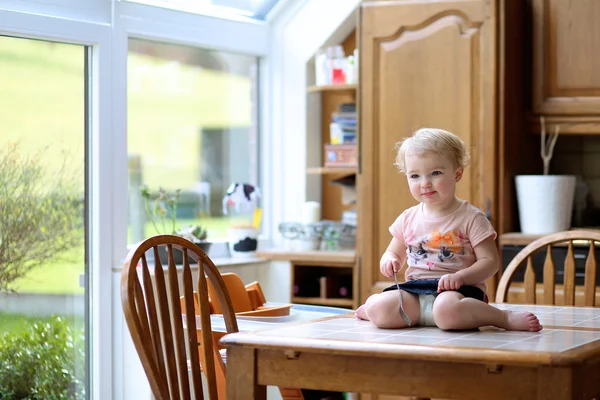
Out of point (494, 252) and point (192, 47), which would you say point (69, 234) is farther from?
point (494, 252)

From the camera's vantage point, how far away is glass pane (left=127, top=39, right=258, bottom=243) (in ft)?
12.0

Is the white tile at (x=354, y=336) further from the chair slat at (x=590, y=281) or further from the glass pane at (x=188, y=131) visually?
the glass pane at (x=188, y=131)

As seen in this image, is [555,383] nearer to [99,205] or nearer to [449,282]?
[449,282]

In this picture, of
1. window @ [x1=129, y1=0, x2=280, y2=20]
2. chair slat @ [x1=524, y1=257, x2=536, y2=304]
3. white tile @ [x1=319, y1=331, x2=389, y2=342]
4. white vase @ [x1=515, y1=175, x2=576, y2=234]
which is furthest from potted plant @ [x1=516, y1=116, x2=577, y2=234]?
white tile @ [x1=319, y1=331, x2=389, y2=342]

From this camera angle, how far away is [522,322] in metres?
1.68

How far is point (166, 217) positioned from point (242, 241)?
364 mm

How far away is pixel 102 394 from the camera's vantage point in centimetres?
339

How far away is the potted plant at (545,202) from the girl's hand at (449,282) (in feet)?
→ 6.27

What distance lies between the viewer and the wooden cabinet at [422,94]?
11.4 ft

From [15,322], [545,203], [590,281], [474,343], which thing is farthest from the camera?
[545,203]

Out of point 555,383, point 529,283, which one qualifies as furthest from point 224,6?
point 555,383

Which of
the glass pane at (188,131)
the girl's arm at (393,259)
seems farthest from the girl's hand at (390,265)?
the glass pane at (188,131)

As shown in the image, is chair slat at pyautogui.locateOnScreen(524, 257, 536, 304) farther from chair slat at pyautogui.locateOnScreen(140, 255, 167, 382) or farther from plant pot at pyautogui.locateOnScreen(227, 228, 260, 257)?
plant pot at pyautogui.locateOnScreen(227, 228, 260, 257)

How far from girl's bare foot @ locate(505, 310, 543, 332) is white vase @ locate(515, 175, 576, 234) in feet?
6.13
